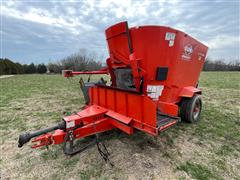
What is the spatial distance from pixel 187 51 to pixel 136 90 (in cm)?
159

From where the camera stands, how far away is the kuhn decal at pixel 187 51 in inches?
128

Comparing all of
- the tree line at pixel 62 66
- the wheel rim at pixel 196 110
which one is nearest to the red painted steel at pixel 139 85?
the wheel rim at pixel 196 110

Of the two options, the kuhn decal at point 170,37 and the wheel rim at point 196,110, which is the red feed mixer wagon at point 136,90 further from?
the wheel rim at point 196,110

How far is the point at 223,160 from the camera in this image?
266cm

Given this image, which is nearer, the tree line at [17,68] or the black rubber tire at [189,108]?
the black rubber tire at [189,108]

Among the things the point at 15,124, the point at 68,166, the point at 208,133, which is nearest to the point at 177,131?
the point at 208,133

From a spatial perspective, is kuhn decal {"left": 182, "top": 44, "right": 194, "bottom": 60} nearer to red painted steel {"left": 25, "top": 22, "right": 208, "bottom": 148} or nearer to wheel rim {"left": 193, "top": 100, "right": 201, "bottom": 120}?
red painted steel {"left": 25, "top": 22, "right": 208, "bottom": 148}

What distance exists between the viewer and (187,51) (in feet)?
11.0

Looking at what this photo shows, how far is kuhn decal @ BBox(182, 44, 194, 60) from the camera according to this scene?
3.24 metres

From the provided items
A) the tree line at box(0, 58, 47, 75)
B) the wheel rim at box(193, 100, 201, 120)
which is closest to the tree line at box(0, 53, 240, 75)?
the tree line at box(0, 58, 47, 75)

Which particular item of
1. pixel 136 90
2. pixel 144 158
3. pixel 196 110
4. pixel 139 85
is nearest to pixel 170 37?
pixel 139 85

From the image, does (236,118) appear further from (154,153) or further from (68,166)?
(68,166)

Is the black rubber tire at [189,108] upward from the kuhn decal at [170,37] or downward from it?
downward

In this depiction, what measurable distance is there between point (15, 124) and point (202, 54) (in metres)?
5.63
